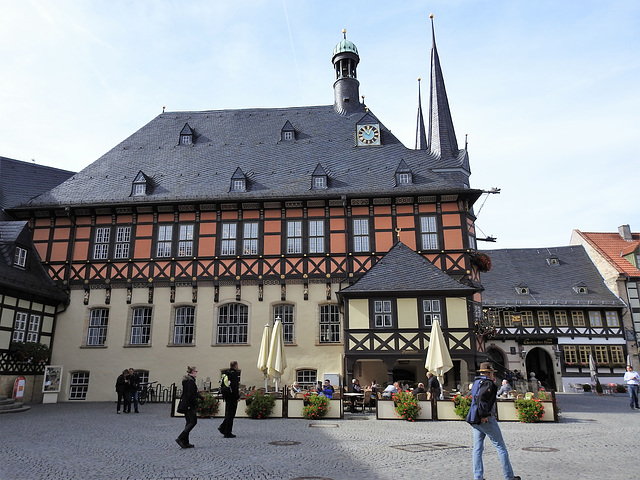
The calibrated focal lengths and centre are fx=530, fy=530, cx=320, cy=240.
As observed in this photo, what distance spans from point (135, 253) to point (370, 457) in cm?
1709

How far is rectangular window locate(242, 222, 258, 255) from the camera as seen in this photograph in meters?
22.3

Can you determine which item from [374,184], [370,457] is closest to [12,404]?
[370,457]

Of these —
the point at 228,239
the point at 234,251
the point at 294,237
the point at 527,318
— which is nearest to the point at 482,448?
the point at 294,237

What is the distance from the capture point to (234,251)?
22312 millimetres

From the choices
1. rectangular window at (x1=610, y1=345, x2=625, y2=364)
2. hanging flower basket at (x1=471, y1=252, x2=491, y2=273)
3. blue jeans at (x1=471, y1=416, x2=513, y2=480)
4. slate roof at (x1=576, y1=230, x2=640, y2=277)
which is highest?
slate roof at (x1=576, y1=230, x2=640, y2=277)

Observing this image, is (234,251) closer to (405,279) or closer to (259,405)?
(405,279)

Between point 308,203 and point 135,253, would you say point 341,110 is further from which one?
point 135,253

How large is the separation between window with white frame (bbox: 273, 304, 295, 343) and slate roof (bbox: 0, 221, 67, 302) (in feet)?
29.5

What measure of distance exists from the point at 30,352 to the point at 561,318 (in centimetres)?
2848

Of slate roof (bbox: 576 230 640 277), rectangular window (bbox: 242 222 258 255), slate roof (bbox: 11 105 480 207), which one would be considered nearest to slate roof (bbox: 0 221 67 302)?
slate roof (bbox: 11 105 480 207)

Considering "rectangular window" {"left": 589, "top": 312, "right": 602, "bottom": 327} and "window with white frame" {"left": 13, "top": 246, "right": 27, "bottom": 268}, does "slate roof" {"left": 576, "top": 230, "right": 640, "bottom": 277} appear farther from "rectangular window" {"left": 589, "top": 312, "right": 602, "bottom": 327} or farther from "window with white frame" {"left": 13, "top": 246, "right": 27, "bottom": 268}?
"window with white frame" {"left": 13, "top": 246, "right": 27, "bottom": 268}

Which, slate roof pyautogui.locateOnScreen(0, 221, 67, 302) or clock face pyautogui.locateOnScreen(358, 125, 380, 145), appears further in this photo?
clock face pyautogui.locateOnScreen(358, 125, 380, 145)

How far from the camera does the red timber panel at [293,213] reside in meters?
22.5

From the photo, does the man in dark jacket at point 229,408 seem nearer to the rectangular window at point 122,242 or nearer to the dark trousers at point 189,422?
the dark trousers at point 189,422
